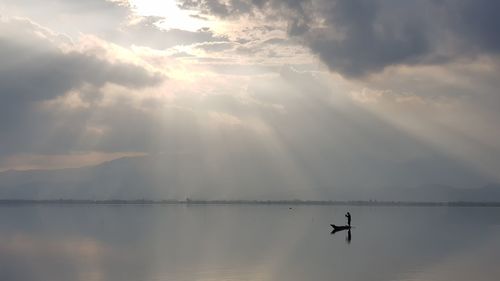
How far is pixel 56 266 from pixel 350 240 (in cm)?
4076

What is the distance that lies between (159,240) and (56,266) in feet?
78.1

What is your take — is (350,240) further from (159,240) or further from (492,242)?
(159,240)

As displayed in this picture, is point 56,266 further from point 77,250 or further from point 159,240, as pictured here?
point 159,240

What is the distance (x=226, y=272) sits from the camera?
44.5m

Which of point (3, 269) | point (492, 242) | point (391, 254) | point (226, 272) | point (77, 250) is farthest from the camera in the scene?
point (492, 242)

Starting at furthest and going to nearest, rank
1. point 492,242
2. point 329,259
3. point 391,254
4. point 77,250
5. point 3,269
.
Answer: point 492,242
point 77,250
point 391,254
point 329,259
point 3,269

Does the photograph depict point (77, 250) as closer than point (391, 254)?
No

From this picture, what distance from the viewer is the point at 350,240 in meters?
75.8

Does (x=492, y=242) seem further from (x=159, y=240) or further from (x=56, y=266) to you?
(x=56, y=266)

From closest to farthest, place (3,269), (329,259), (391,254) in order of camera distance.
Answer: (3,269) → (329,259) → (391,254)

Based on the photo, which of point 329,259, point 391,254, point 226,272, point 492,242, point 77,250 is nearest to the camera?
point 226,272

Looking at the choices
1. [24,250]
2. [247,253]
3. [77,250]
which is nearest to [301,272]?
[247,253]

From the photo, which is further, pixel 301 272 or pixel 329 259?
pixel 329 259

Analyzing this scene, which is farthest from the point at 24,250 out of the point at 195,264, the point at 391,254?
the point at 391,254
